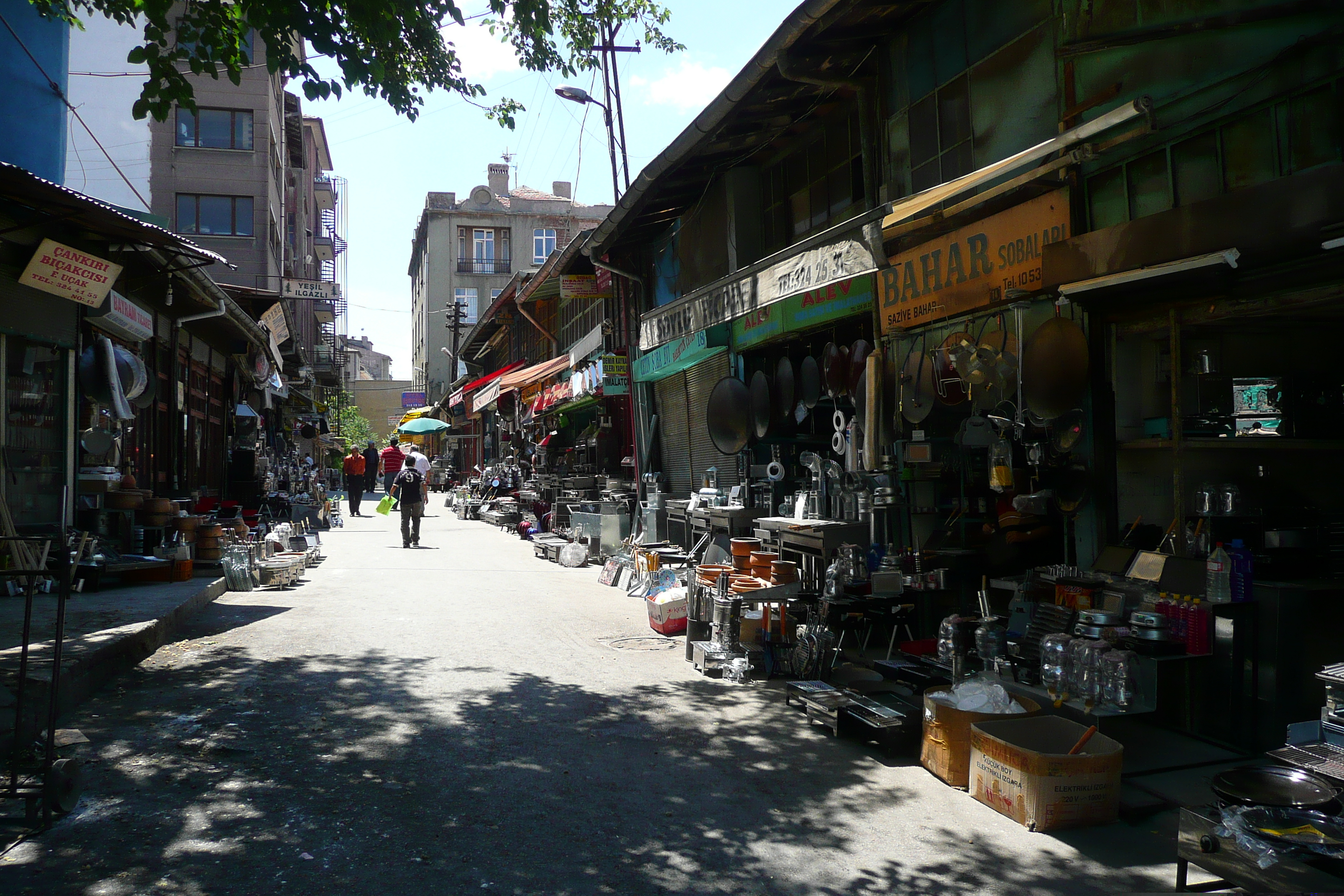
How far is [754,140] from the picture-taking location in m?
10.7

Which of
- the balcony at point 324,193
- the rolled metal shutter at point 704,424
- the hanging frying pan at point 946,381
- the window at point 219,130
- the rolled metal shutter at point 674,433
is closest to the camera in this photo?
the hanging frying pan at point 946,381

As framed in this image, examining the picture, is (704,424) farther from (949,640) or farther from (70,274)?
(70,274)

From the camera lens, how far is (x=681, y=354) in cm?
1189

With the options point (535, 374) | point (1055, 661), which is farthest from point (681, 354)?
point (535, 374)

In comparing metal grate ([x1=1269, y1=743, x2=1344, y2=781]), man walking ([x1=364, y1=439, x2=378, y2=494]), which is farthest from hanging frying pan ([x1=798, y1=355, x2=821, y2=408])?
man walking ([x1=364, y1=439, x2=378, y2=494])

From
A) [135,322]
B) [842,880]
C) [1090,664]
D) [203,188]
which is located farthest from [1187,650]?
[203,188]

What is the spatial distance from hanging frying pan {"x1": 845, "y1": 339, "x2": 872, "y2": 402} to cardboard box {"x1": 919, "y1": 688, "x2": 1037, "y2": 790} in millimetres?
3801

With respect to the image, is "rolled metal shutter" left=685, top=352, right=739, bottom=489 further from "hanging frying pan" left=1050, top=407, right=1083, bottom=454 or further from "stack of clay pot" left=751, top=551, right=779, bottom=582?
"hanging frying pan" left=1050, top=407, right=1083, bottom=454

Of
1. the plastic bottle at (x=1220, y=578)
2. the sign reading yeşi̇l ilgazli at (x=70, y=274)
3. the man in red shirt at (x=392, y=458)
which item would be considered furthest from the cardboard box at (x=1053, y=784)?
the man in red shirt at (x=392, y=458)

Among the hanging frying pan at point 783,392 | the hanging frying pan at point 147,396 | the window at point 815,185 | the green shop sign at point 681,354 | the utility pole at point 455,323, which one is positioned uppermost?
the utility pole at point 455,323

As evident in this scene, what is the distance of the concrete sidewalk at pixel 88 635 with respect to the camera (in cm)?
525

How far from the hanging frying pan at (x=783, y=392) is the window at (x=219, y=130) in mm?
25433

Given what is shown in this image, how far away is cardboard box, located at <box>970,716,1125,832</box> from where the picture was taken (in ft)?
12.8

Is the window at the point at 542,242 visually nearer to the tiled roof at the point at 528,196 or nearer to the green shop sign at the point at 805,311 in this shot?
the tiled roof at the point at 528,196
